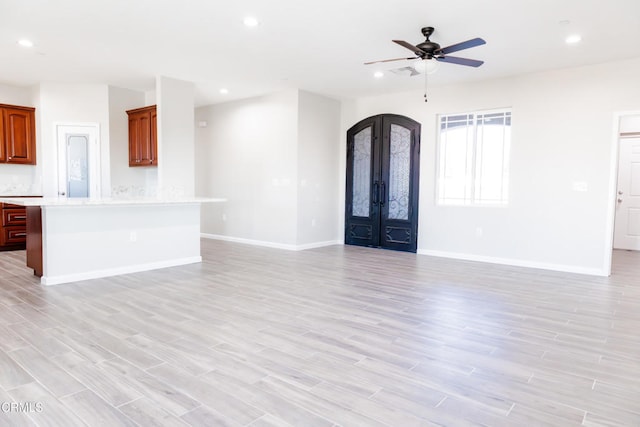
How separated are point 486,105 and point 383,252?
2.85 meters

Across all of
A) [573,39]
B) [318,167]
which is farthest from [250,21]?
[318,167]

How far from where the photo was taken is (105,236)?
4.80 m

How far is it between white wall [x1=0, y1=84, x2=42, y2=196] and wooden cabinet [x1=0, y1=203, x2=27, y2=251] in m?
0.45

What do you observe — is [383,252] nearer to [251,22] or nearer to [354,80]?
[354,80]

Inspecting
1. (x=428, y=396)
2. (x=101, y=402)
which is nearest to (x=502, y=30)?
(x=428, y=396)

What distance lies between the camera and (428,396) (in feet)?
7.10

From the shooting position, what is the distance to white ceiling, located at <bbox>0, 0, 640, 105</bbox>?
366cm

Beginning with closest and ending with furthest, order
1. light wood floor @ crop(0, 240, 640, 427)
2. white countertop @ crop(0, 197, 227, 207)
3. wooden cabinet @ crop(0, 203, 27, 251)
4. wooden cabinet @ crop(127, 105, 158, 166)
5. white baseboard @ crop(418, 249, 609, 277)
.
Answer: light wood floor @ crop(0, 240, 640, 427), white countertop @ crop(0, 197, 227, 207), white baseboard @ crop(418, 249, 609, 277), wooden cabinet @ crop(127, 105, 158, 166), wooden cabinet @ crop(0, 203, 27, 251)

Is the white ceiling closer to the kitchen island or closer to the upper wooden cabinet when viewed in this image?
the upper wooden cabinet

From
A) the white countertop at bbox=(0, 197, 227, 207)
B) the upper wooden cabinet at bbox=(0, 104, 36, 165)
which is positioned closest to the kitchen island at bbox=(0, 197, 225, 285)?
the white countertop at bbox=(0, 197, 227, 207)

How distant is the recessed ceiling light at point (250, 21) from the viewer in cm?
390

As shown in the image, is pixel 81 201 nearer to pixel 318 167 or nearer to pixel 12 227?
pixel 12 227

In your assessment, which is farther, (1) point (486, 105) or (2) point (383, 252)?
(2) point (383, 252)

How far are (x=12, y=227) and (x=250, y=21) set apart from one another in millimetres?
5456
